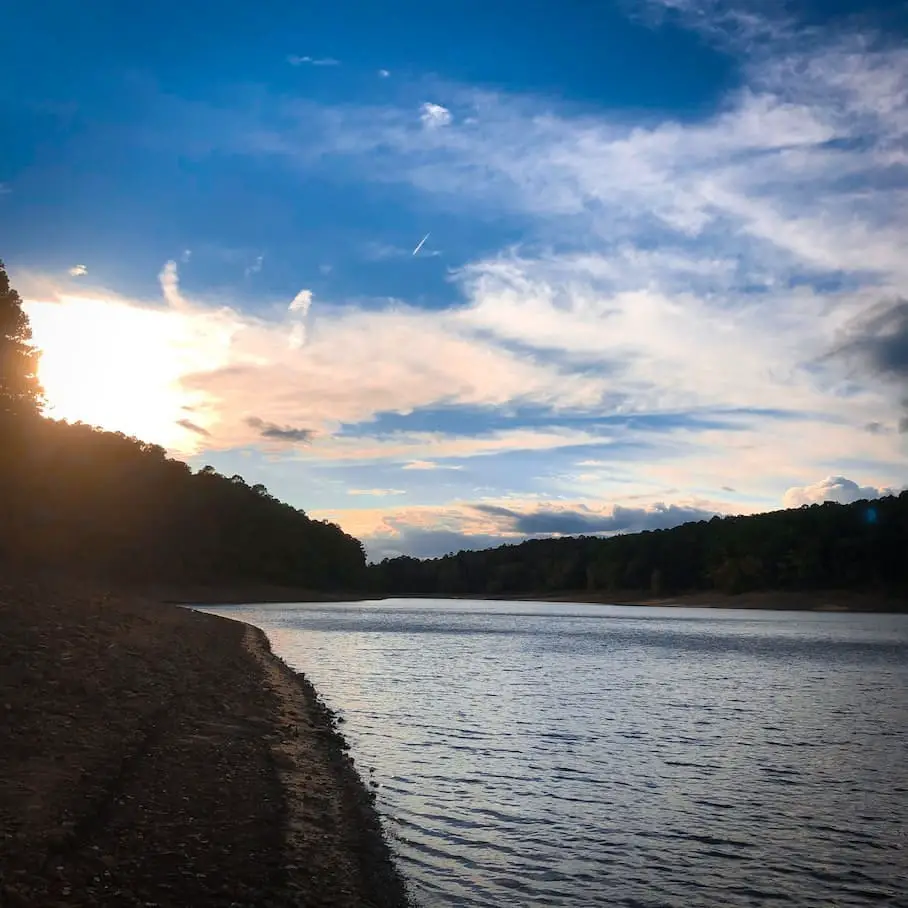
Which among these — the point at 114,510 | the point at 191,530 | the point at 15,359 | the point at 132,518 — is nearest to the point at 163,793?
the point at 15,359

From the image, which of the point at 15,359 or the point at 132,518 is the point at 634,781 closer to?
the point at 15,359

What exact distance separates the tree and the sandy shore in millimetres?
47843

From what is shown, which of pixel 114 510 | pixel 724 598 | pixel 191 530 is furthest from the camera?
pixel 724 598

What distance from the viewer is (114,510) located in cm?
13712

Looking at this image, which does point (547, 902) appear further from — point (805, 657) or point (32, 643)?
point (805, 657)

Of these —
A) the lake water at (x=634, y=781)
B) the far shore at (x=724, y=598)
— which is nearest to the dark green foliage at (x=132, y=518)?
the far shore at (x=724, y=598)

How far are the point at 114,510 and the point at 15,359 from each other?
2752 inches

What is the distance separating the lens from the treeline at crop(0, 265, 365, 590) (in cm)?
8123

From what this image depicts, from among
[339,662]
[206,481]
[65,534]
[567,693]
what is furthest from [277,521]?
[567,693]

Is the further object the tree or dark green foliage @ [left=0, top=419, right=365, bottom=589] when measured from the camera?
dark green foliage @ [left=0, top=419, right=365, bottom=589]

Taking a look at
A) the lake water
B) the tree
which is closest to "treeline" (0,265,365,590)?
the tree

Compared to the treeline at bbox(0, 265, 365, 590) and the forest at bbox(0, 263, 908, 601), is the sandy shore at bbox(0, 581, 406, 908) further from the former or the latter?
the forest at bbox(0, 263, 908, 601)

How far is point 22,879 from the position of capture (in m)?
9.85

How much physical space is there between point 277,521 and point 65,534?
68.7 meters
